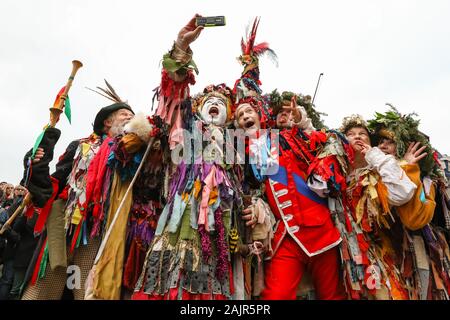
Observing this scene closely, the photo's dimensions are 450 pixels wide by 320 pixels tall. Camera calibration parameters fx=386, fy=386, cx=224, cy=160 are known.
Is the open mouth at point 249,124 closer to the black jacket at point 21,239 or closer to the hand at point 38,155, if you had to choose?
the hand at point 38,155

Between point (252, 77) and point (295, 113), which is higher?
point (252, 77)

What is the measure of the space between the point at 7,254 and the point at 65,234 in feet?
5.08

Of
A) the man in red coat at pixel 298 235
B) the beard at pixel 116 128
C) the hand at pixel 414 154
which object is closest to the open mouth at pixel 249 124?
the man in red coat at pixel 298 235

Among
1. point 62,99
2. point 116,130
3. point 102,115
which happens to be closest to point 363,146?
point 116,130

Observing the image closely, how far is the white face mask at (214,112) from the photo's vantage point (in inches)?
136

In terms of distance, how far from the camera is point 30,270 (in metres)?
3.09

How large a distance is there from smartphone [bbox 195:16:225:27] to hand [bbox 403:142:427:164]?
2008 mm

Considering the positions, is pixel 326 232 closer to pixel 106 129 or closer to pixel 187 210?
pixel 187 210

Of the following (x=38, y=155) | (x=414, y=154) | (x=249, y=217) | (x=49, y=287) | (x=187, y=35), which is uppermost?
(x=187, y=35)

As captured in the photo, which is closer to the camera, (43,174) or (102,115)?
(43,174)

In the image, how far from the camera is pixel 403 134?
355cm

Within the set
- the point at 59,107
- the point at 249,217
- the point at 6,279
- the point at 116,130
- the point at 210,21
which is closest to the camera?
the point at 210,21

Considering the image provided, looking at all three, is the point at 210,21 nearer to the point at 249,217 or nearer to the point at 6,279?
the point at 249,217

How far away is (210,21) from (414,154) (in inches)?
83.3
